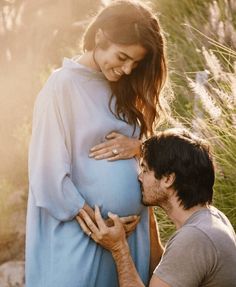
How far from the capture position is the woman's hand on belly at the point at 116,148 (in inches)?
135

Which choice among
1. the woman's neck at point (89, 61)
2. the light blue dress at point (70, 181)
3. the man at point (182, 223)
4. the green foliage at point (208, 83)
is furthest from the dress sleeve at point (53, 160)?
the green foliage at point (208, 83)

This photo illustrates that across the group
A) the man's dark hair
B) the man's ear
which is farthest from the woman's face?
the man's ear

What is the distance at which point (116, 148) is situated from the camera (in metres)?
3.46

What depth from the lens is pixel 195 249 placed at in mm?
2988

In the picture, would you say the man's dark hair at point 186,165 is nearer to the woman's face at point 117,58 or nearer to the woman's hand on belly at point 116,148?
the woman's hand on belly at point 116,148

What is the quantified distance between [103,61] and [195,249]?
0.89 m

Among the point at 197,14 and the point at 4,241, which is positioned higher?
the point at 197,14

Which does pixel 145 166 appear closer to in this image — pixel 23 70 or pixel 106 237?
pixel 106 237

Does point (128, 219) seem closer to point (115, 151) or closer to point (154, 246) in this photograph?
point (115, 151)

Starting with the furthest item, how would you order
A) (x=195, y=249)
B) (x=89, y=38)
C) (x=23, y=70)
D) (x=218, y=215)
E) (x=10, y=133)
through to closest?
(x=23, y=70) → (x=10, y=133) → (x=89, y=38) → (x=218, y=215) → (x=195, y=249)

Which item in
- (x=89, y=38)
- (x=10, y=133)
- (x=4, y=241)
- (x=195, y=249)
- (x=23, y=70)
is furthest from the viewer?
(x=23, y=70)

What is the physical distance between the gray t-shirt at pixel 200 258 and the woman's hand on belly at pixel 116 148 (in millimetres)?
527

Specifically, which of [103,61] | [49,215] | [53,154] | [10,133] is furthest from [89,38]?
[10,133]

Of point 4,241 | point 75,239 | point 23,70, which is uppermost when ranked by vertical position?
point 75,239
